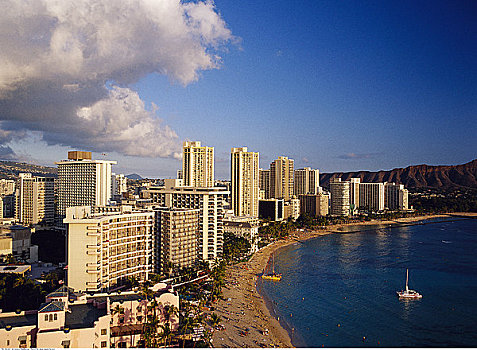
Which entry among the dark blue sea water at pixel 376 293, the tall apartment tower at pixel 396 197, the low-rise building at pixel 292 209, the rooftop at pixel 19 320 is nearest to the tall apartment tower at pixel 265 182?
the low-rise building at pixel 292 209

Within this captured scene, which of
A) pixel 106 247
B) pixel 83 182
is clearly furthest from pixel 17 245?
pixel 83 182

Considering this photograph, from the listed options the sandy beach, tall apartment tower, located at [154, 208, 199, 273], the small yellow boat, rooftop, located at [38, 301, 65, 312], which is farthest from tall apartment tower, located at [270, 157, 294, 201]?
rooftop, located at [38, 301, 65, 312]

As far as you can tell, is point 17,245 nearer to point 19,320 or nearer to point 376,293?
point 19,320

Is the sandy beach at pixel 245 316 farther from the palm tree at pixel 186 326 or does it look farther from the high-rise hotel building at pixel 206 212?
the high-rise hotel building at pixel 206 212

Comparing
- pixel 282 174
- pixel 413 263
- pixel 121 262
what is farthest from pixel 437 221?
pixel 121 262

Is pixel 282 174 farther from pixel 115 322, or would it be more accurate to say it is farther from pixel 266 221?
pixel 115 322

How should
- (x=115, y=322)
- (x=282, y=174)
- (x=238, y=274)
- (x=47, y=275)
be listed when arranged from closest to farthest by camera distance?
(x=115, y=322) < (x=47, y=275) < (x=238, y=274) < (x=282, y=174)

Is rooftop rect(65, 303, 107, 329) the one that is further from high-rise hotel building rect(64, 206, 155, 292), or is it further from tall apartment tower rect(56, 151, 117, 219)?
tall apartment tower rect(56, 151, 117, 219)
